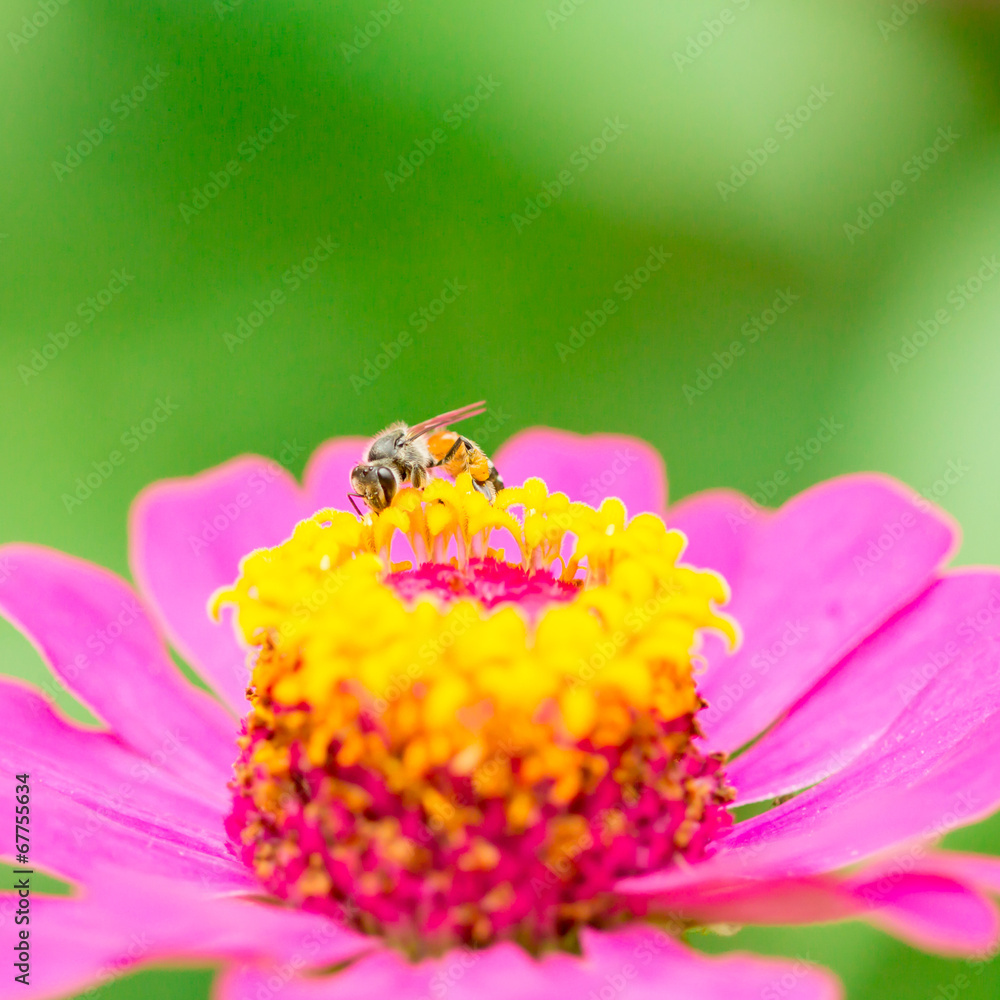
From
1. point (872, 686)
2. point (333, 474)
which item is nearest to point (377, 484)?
point (333, 474)

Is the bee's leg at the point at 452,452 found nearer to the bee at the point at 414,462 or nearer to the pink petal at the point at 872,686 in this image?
the bee at the point at 414,462

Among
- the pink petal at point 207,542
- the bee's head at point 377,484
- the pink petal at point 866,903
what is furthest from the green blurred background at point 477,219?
the pink petal at point 866,903

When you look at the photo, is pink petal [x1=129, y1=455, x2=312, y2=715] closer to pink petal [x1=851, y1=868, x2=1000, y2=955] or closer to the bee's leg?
the bee's leg

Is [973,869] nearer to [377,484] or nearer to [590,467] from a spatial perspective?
[377,484]

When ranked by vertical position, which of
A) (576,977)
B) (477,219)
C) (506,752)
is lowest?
(576,977)

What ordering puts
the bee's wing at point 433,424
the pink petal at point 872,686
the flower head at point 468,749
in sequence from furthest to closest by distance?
the bee's wing at point 433,424, the pink petal at point 872,686, the flower head at point 468,749

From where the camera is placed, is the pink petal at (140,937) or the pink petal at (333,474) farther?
the pink petal at (333,474)

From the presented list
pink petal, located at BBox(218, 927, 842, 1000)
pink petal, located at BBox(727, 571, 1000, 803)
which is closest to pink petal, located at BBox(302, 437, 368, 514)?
pink petal, located at BBox(727, 571, 1000, 803)
